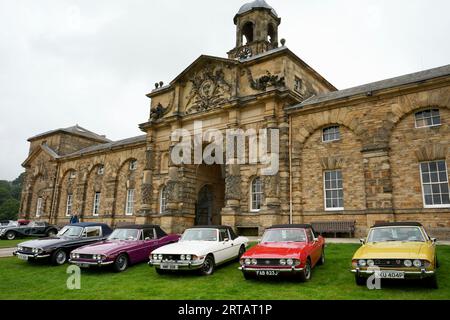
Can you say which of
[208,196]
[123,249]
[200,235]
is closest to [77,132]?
[208,196]

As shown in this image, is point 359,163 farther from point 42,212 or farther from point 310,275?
point 42,212

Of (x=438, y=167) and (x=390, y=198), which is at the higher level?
(x=438, y=167)

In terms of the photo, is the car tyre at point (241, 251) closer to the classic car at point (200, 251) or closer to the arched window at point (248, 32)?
the classic car at point (200, 251)

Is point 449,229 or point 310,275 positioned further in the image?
point 449,229

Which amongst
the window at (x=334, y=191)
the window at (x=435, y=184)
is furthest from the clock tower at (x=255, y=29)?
the window at (x=435, y=184)

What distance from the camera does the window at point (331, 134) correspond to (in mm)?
18005

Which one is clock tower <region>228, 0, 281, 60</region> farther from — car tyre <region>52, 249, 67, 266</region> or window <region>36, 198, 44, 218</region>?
window <region>36, 198, 44, 218</region>

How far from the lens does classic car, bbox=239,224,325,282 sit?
796cm

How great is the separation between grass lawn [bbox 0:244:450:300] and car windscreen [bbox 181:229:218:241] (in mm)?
1078

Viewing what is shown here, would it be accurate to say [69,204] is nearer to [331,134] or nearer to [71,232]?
[71,232]

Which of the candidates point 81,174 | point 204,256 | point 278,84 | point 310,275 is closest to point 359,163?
point 278,84

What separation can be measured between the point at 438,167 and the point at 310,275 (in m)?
10.3
